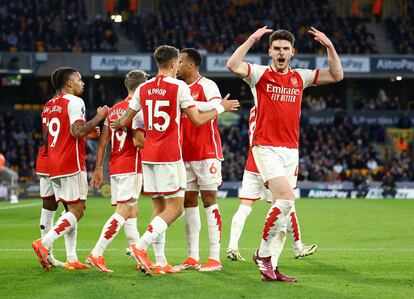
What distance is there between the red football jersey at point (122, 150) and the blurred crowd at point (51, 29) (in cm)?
3131

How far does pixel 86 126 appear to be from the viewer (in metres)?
10.4

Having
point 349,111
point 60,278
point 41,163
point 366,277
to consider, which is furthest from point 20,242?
point 349,111

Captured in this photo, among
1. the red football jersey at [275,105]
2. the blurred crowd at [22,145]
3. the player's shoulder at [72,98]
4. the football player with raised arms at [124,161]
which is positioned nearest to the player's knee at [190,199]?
the football player with raised arms at [124,161]

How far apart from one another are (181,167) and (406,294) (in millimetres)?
2872

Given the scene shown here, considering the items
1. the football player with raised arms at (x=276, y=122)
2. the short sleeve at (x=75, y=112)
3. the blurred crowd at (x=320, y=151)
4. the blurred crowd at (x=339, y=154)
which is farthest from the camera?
the blurred crowd at (x=339, y=154)

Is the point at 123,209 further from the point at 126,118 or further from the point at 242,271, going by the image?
the point at 242,271

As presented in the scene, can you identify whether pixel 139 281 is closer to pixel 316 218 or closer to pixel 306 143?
pixel 316 218

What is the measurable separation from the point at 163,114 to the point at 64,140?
160 centimetres

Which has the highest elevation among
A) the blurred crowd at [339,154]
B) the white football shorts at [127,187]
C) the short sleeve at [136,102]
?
the short sleeve at [136,102]

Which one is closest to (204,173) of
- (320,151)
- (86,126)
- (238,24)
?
(86,126)

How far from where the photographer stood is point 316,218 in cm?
2202

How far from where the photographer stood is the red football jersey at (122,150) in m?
10.8

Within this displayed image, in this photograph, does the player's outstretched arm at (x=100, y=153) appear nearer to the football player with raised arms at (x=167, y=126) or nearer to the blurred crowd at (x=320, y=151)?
the football player with raised arms at (x=167, y=126)

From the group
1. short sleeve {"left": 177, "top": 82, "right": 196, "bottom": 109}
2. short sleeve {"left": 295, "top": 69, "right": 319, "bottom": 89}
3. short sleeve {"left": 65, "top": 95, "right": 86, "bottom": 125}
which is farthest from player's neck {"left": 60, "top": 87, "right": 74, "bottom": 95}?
short sleeve {"left": 295, "top": 69, "right": 319, "bottom": 89}
